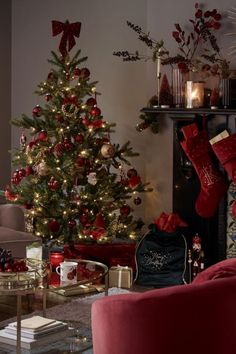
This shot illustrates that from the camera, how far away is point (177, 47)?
226 inches

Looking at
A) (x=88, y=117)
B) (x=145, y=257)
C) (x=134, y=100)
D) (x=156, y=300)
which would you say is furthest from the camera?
(x=134, y=100)

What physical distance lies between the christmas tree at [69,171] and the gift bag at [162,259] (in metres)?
0.41

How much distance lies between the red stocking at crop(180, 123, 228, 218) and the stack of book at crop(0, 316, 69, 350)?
7.49 feet

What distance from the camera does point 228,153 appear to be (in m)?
5.19

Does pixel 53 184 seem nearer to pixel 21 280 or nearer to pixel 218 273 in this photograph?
pixel 21 280

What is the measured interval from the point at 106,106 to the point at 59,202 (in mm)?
1275

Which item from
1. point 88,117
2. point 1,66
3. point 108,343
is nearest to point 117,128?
point 88,117

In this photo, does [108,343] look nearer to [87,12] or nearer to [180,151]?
[180,151]

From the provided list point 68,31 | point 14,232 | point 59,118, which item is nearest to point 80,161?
point 59,118

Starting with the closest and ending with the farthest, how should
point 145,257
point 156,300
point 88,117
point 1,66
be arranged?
1. point 156,300
2. point 145,257
3. point 88,117
4. point 1,66

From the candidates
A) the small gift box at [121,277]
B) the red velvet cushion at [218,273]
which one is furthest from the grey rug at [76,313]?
the red velvet cushion at [218,273]

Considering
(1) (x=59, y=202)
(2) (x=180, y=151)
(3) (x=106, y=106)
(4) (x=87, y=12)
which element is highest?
(4) (x=87, y=12)

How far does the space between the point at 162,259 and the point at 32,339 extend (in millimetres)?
2127

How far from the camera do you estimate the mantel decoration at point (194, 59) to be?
5441 millimetres
